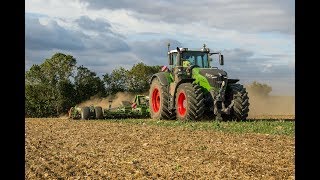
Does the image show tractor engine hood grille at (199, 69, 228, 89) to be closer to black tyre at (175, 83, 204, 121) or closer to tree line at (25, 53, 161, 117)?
black tyre at (175, 83, 204, 121)

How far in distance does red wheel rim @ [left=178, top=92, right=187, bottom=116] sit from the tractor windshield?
1.77 metres

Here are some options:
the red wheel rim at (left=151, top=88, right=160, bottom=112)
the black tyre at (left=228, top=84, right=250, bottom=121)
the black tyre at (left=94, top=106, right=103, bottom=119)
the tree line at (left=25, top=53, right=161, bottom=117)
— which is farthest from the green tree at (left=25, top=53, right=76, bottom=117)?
the black tyre at (left=228, top=84, right=250, bottom=121)

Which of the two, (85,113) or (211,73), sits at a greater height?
(211,73)

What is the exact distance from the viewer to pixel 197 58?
1938 centimetres

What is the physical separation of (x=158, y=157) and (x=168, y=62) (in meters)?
10.6

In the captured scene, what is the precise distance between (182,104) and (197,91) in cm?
162

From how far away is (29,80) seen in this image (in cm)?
3200

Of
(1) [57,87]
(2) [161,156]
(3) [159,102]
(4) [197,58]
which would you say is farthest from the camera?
(1) [57,87]

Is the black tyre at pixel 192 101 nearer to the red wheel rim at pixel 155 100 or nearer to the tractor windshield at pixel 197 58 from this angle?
the tractor windshield at pixel 197 58

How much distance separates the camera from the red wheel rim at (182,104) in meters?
18.3

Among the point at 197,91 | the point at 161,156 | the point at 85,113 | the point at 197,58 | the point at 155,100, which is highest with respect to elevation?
the point at 197,58

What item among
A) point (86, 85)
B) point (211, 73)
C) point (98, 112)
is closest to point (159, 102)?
point (98, 112)

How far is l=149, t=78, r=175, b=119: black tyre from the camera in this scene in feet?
64.8

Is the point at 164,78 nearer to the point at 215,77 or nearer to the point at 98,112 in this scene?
the point at 215,77
